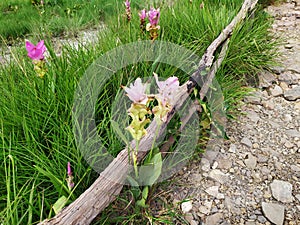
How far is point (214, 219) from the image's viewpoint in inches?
56.1

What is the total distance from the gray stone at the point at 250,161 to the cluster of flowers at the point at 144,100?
0.89 meters

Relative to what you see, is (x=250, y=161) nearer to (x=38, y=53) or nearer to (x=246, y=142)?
(x=246, y=142)

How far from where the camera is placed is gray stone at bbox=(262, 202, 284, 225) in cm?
142

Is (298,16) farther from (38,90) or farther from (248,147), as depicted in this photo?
(38,90)

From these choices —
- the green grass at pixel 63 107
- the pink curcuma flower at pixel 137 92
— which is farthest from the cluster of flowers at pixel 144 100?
the green grass at pixel 63 107

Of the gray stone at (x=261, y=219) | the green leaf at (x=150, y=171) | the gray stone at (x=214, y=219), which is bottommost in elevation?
the gray stone at (x=261, y=219)

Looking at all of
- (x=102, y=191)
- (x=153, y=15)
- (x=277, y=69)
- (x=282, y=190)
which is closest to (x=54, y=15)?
(x=153, y=15)

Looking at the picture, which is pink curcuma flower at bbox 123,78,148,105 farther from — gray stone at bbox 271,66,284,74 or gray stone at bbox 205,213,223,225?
gray stone at bbox 271,66,284,74

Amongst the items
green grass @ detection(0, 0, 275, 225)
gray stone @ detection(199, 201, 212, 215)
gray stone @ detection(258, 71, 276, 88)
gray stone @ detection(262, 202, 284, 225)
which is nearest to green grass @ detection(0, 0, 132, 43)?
green grass @ detection(0, 0, 275, 225)

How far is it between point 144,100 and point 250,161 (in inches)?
41.2

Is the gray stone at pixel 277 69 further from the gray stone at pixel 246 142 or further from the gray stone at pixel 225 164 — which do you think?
the gray stone at pixel 225 164

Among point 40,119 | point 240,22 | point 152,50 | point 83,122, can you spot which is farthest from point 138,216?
point 240,22

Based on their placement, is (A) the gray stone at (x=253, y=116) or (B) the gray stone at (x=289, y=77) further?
(B) the gray stone at (x=289, y=77)

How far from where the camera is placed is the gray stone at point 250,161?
1.72 meters
